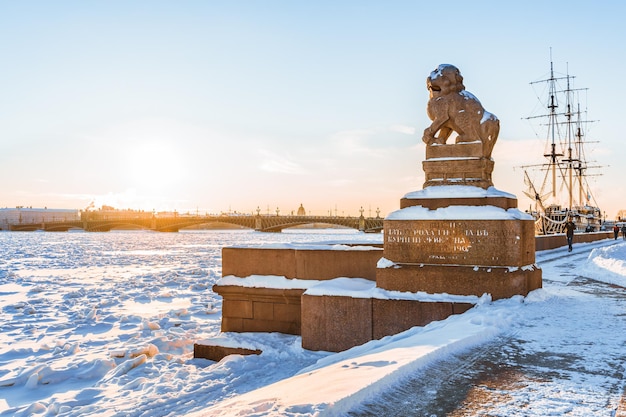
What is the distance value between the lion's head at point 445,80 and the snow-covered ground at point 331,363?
318cm

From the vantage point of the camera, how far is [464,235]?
7062 millimetres

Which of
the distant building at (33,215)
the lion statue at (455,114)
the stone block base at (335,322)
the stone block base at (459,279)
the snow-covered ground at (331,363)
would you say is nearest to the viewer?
the snow-covered ground at (331,363)

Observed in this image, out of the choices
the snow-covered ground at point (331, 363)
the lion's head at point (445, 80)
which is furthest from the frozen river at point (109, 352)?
the lion's head at point (445, 80)

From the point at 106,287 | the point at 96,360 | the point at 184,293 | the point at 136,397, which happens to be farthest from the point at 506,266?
the point at 106,287

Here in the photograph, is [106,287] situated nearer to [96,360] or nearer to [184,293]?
[184,293]

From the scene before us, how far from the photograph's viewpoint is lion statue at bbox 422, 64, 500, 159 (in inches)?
309

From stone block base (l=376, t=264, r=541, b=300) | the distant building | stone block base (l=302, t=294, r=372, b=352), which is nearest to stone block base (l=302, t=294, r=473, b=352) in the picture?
stone block base (l=302, t=294, r=372, b=352)

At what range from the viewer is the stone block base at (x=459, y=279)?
22.3 ft

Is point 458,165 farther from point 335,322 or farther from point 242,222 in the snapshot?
point 242,222

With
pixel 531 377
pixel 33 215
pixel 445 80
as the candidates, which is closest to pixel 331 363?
pixel 531 377

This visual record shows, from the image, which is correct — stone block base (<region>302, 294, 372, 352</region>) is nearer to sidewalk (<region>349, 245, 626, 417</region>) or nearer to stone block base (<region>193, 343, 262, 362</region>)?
stone block base (<region>193, 343, 262, 362</region>)

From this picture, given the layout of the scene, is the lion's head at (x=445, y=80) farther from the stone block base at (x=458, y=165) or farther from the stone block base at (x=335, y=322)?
the stone block base at (x=335, y=322)

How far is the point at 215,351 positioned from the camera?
317 inches

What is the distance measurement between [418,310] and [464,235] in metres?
1.18
